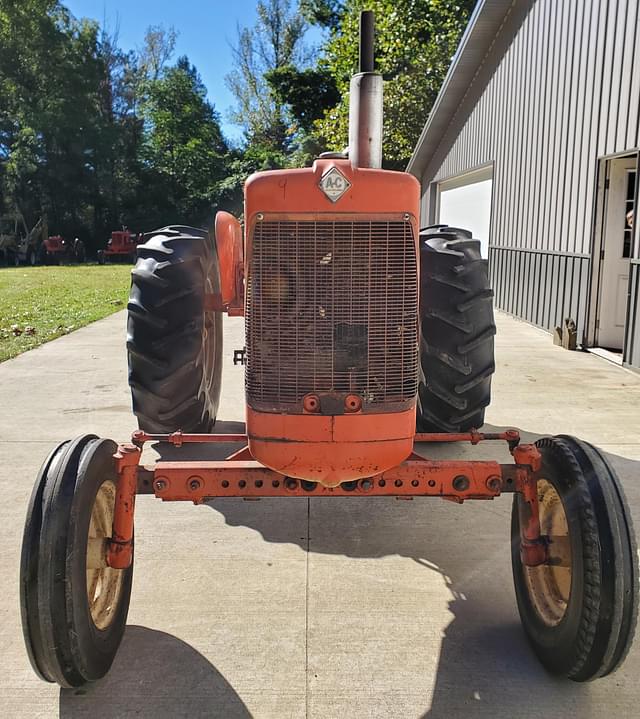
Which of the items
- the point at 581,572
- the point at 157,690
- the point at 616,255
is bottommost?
the point at 157,690

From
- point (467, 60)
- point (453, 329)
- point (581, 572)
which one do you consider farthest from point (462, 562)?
point (467, 60)

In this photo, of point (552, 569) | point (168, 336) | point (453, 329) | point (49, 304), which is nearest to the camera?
point (552, 569)

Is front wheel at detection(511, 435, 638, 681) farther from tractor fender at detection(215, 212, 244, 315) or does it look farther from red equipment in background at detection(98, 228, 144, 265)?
red equipment in background at detection(98, 228, 144, 265)

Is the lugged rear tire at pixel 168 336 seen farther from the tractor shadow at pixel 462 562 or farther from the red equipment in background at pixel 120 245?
the red equipment in background at pixel 120 245

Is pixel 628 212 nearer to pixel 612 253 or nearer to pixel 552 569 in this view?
pixel 612 253

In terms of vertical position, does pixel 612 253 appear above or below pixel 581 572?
above

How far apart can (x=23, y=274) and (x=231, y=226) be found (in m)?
21.2

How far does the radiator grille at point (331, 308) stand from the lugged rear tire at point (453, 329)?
1385mm

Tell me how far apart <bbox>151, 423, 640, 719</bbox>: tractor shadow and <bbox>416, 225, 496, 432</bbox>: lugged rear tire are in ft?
1.79

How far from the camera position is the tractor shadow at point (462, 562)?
2.46 meters

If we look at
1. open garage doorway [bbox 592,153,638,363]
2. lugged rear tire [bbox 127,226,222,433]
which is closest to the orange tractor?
lugged rear tire [bbox 127,226,222,433]

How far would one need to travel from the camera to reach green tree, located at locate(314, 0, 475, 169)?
77.5 feet

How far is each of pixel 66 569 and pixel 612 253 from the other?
7.86m

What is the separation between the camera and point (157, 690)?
2.49 metres
